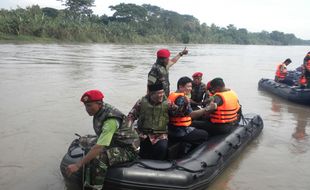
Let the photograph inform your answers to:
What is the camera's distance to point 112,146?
3.83 meters

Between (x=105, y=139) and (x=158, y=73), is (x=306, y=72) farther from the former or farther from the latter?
(x=105, y=139)

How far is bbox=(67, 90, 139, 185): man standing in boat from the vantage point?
3490mm

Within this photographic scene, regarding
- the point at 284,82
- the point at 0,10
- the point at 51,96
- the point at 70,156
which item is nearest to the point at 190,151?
the point at 70,156

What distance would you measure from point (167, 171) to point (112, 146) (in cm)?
66

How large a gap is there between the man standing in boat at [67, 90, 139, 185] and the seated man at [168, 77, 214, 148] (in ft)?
2.58

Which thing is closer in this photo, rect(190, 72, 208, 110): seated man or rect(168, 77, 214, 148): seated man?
rect(168, 77, 214, 148): seated man

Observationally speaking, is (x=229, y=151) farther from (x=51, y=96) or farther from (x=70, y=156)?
(x=51, y=96)

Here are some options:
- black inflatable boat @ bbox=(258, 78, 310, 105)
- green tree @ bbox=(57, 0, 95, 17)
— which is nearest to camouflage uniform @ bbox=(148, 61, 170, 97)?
black inflatable boat @ bbox=(258, 78, 310, 105)

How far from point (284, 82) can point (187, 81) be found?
26.2 ft

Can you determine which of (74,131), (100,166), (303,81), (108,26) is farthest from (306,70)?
(108,26)

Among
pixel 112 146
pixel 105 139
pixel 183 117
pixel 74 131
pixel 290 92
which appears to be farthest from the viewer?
pixel 290 92

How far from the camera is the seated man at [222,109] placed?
204 inches

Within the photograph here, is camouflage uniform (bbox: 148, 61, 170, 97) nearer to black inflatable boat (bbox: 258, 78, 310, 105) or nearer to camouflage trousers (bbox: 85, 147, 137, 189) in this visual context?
camouflage trousers (bbox: 85, 147, 137, 189)

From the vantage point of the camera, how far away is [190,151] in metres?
4.86
